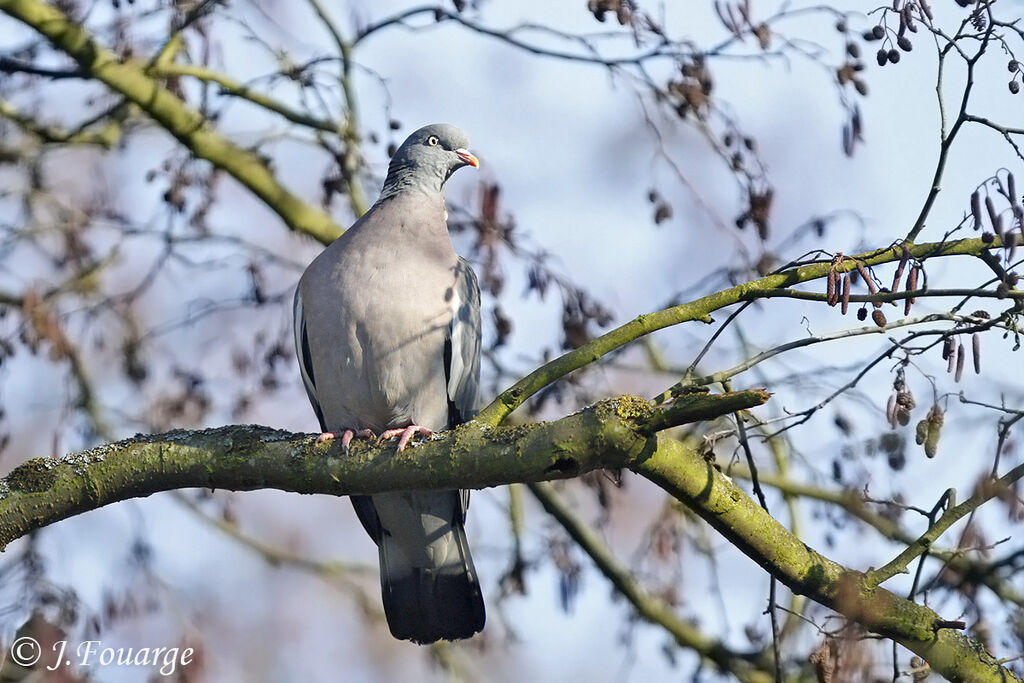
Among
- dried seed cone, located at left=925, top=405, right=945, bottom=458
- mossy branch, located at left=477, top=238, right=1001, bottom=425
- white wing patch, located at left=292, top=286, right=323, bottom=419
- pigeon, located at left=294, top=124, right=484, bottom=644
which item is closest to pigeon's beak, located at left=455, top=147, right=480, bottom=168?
pigeon, located at left=294, top=124, right=484, bottom=644

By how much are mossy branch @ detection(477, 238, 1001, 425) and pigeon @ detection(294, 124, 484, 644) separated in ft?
2.44

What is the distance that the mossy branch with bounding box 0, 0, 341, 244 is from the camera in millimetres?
5414

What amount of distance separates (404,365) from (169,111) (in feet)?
6.56

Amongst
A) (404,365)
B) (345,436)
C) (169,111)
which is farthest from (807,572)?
(169,111)

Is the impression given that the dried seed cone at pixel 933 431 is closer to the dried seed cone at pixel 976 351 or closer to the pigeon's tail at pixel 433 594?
the dried seed cone at pixel 976 351

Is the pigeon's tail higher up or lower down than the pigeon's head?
lower down

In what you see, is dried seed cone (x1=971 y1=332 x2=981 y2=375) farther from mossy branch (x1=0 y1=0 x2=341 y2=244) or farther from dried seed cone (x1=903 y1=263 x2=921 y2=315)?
mossy branch (x1=0 y1=0 x2=341 y2=244)

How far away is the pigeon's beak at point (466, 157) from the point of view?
17.1 ft

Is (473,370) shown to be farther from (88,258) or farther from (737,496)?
(88,258)

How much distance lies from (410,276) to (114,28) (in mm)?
2092

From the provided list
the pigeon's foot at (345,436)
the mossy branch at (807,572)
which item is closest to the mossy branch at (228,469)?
the pigeon's foot at (345,436)

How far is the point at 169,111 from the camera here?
5.56m

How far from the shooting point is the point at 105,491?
3.40m

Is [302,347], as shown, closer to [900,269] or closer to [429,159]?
[429,159]
